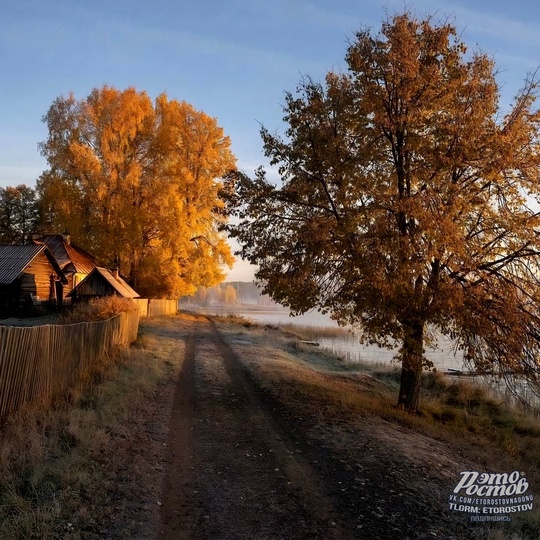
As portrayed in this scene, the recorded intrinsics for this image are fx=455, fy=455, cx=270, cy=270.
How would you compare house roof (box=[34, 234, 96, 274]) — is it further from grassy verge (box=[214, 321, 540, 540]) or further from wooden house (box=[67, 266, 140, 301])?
grassy verge (box=[214, 321, 540, 540])

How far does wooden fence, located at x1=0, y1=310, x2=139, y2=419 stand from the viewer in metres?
8.26

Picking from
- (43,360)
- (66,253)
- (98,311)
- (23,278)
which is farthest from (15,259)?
(43,360)

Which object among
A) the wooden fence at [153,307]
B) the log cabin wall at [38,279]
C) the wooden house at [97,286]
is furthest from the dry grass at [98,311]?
the log cabin wall at [38,279]

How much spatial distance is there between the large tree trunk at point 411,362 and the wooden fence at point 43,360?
853 centimetres

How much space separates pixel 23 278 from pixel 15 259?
5.14 ft

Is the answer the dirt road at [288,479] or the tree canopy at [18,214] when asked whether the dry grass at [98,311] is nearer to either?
the dirt road at [288,479]

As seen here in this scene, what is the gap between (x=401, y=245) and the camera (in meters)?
11.4

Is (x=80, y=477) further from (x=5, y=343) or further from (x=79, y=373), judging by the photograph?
(x=79, y=373)

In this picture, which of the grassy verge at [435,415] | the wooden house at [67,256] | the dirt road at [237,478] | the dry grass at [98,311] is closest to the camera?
the dirt road at [237,478]

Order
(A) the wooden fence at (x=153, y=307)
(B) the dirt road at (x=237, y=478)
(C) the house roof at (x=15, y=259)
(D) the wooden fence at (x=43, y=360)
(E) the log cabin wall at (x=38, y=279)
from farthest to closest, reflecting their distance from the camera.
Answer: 1. (A) the wooden fence at (x=153, y=307)
2. (E) the log cabin wall at (x=38, y=279)
3. (C) the house roof at (x=15, y=259)
4. (D) the wooden fence at (x=43, y=360)
5. (B) the dirt road at (x=237, y=478)

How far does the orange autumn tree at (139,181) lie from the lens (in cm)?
3403

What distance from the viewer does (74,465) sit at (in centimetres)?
682

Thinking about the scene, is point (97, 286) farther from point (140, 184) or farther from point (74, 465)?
point (74, 465)

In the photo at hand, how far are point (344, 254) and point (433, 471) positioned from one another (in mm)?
5987
